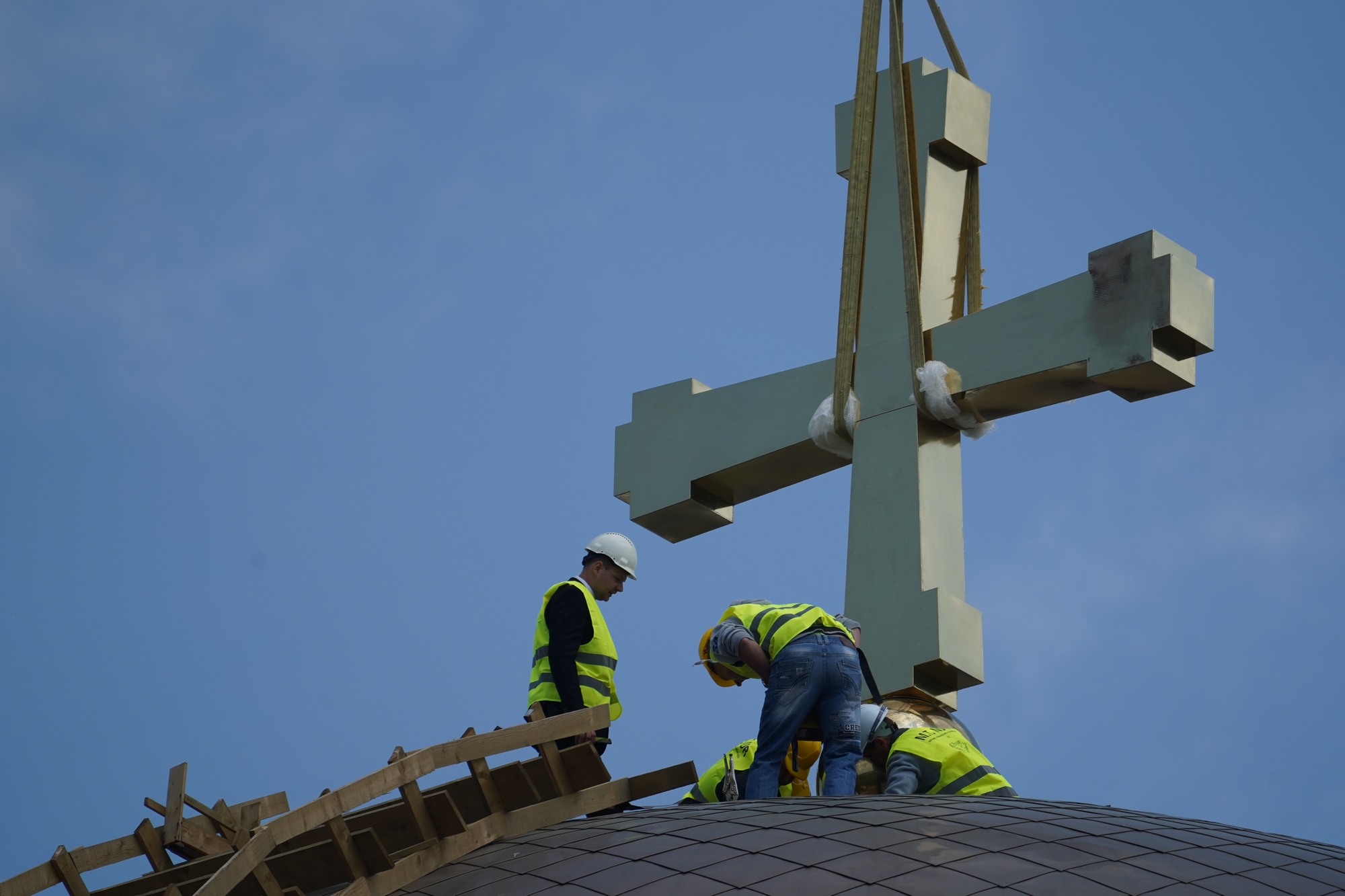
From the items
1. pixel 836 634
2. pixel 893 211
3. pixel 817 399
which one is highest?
pixel 893 211

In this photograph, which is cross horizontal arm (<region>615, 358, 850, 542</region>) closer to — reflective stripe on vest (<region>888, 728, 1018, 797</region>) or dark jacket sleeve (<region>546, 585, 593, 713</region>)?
dark jacket sleeve (<region>546, 585, 593, 713</region>)

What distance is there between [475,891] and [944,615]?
3139 millimetres

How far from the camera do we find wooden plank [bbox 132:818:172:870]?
24.6 feet

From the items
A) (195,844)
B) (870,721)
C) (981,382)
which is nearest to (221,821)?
(195,844)

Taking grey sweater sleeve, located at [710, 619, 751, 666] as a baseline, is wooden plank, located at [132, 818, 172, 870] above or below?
below

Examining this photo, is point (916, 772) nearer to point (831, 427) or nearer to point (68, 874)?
point (831, 427)

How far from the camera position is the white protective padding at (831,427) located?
383 inches

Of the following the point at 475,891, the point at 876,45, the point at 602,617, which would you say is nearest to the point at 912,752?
the point at 602,617

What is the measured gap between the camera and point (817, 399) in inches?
394

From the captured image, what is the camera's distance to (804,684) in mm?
8062

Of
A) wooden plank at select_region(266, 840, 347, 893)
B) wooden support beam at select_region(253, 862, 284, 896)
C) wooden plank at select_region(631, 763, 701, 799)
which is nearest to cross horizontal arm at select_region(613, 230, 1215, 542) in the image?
wooden plank at select_region(631, 763, 701, 799)

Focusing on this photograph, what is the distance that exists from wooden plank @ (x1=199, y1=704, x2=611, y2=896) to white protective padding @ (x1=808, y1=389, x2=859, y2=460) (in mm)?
2830

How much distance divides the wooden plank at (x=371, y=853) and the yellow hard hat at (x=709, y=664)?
2152 mm

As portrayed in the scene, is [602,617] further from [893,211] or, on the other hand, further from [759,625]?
[893,211]
